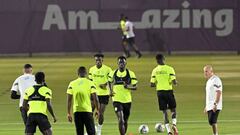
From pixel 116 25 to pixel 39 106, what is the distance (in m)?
37.9

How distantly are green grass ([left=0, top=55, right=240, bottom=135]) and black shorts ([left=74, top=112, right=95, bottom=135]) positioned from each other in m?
3.94

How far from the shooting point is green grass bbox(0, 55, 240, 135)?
24.5 m

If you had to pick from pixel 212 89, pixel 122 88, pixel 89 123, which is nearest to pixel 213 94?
pixel 212 89

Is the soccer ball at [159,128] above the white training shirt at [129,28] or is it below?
below

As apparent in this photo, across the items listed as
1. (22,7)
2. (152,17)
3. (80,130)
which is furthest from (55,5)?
(80,130)

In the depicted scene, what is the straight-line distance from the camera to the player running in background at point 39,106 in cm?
1820

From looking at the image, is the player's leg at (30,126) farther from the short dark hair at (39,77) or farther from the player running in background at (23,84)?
the player running in background at (23,84)

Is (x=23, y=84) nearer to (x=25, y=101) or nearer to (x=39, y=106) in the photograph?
(x=25, y=101)

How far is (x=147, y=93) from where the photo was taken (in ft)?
112

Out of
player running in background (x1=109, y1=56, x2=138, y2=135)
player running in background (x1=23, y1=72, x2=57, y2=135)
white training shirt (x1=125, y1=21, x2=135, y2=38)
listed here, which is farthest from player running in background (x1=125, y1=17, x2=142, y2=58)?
player running in background (x1=23, y1=72, x2=57, y2=135)

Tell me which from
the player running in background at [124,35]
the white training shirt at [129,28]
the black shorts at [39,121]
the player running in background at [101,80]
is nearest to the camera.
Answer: the black shorts at [39,121]

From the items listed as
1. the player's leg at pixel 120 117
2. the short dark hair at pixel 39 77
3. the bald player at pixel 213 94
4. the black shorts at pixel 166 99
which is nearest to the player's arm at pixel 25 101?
the short dark hair at pixel 39 77

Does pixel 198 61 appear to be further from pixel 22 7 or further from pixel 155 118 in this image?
pixel 155 118

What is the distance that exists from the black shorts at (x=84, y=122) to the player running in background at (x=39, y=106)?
3.17 ft
